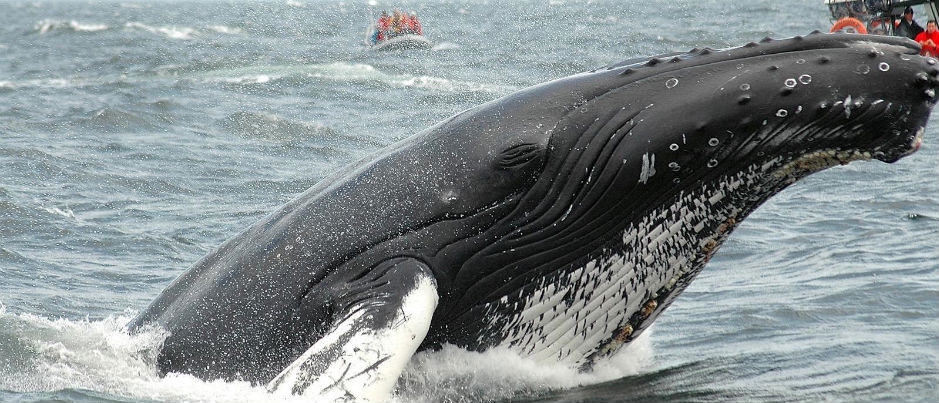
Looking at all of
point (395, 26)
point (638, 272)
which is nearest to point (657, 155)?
point (638, 272)

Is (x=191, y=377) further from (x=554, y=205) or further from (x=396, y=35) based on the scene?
(x=396, y=35)

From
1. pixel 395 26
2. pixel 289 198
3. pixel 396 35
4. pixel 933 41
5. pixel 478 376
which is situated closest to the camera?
pixel 478 376

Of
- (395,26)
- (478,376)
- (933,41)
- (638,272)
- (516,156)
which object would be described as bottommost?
(395,26)

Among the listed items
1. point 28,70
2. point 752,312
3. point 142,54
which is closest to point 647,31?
point 142,54

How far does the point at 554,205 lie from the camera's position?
6922mm

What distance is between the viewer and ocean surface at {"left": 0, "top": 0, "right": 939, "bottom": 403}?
7.55 meters

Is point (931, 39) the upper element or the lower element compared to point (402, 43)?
upper

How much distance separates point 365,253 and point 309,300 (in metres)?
0.42

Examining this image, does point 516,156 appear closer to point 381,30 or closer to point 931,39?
point 931,39

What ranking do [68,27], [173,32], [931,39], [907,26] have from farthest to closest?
[68,27] < [173,32] < [907,26] < [931,39]

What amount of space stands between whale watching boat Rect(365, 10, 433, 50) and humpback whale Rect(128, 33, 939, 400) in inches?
2011

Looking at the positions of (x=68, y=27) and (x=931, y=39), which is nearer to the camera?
(x=931, y=39)

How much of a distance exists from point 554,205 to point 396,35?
179 feet

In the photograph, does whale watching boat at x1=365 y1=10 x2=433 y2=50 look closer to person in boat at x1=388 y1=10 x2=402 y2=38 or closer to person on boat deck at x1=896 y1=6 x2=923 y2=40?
person in boat at x1=388 y1=10 x2=402 y2=38
